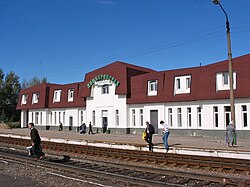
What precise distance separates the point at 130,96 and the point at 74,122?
11.8m

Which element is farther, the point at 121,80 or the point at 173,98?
the point at 121,80

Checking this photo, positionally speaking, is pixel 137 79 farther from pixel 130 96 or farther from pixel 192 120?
pixel 192 120

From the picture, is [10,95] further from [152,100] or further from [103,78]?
[152,100]

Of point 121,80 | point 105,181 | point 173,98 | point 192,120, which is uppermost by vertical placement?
point 121,80

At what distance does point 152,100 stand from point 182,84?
3912 millimetres

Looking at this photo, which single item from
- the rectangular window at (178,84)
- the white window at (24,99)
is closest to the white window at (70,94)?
the white window at (24,99)

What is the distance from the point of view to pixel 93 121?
132 feet

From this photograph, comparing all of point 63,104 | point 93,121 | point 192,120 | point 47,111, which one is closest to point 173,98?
point 192,120

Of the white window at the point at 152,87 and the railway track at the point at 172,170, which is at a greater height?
the white window at the point at 152,87

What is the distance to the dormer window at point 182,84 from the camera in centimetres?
3100

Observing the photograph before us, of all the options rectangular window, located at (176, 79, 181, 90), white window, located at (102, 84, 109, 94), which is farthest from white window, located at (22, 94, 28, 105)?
rectangular window, located at (176, 79, 181, 90)

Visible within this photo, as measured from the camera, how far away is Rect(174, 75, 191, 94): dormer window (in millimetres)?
31000

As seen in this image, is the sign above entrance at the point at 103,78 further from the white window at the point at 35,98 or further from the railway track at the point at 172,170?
the railway track at the point at 172,170

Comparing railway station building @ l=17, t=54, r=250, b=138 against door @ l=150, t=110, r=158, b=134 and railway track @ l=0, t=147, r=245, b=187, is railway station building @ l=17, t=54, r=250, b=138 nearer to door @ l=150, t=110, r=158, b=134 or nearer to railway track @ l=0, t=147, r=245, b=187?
door @ l=150, t=110, r=158, b=134
